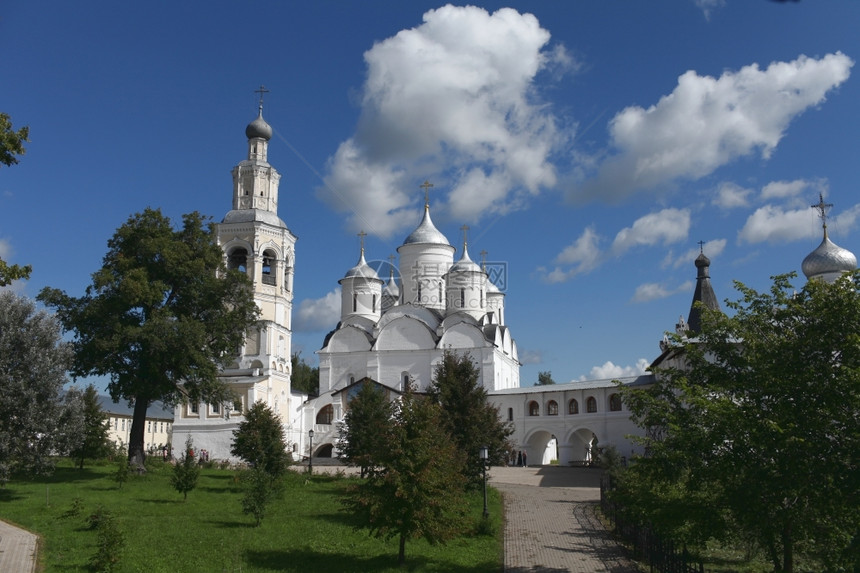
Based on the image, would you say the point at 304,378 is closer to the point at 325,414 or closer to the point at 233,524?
the point at 325,414

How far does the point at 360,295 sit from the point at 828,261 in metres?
25.2

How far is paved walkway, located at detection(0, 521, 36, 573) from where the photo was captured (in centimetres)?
1323

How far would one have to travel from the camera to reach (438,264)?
46.3 meters

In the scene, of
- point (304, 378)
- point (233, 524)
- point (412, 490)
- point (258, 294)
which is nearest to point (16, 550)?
point (233, 524)

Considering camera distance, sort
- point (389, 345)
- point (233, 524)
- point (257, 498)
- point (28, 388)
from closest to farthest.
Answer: point (257, 498) → point (233, 524) → point (28, 388) → point (389, 345)

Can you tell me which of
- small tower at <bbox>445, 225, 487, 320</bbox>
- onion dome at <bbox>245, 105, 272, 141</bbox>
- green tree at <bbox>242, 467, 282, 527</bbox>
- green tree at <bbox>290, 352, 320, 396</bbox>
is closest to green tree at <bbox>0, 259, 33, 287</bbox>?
green tree at <bbox>242, 467, 282, 527</bbox>

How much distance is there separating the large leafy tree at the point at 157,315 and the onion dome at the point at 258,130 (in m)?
11.0

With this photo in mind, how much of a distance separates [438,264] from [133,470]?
Result: 2510 cm

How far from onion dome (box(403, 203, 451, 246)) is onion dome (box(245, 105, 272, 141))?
12596 mm

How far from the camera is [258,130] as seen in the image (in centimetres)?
3678

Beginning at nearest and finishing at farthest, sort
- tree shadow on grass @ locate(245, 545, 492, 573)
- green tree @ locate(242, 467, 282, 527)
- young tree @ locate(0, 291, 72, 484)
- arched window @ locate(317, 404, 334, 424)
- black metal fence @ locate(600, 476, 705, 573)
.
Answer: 1. black metal fence @ locate(600, 476, 705, 573)
2. tree shadow on grass @ locate(245, 545, 492, 573)
3. green tree @ locate(242, 467, 282, 527)
4. young tree @ locate(0, 291, 72, 484)
5. arched window @ locate(317, 404, 334, 424)

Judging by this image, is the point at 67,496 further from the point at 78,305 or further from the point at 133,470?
the point at 78,305

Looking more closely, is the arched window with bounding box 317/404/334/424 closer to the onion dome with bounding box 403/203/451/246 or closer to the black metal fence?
the onion dome with bounding box 403/203/451/246

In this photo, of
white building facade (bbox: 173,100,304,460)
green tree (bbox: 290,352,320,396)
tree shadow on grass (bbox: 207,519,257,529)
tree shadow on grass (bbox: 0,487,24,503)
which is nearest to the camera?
tree shadow on grass (bbox: 207,519,257,529)
